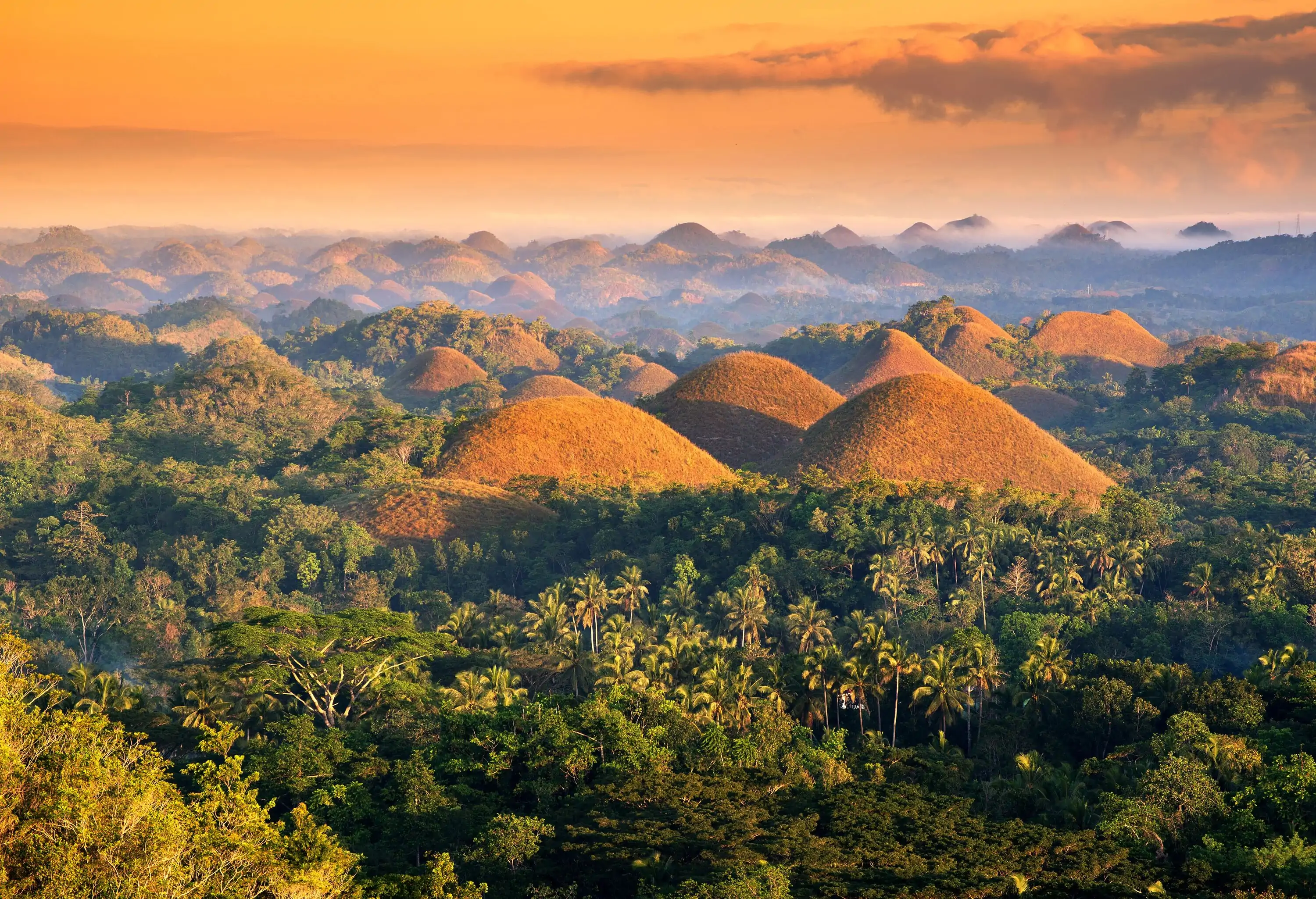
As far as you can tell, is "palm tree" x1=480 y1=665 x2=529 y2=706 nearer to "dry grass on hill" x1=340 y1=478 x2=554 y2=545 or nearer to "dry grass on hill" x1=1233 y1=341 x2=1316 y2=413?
"dry grass on hill" x1=340 y1=478 x2=554 y2=545

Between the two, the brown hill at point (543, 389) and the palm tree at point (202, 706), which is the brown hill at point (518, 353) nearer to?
the brown hill at point (543, 389)

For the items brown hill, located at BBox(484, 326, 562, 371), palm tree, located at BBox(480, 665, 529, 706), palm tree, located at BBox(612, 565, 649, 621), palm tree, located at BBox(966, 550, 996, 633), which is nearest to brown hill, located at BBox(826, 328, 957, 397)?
brown hill, located at BBox(484, 326, 562, 371)

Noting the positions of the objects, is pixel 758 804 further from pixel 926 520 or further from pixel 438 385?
pixel 438 385

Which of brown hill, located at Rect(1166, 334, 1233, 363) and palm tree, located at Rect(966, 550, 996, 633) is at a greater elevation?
brown hill, located at Rect(1166, 334, 1233, 363)

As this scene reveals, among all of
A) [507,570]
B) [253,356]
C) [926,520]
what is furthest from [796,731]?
[253,356]

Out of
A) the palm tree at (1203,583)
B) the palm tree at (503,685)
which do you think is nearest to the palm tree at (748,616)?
the palm tree at (503,685)

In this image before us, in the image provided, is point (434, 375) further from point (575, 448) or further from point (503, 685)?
point (503, 685)

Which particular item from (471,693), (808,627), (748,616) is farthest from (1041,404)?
(471,693)

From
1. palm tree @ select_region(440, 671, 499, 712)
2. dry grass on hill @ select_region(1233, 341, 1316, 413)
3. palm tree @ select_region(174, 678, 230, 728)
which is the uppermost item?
dry grass on hill @ select_region(1233, 341, 1316, 413)
